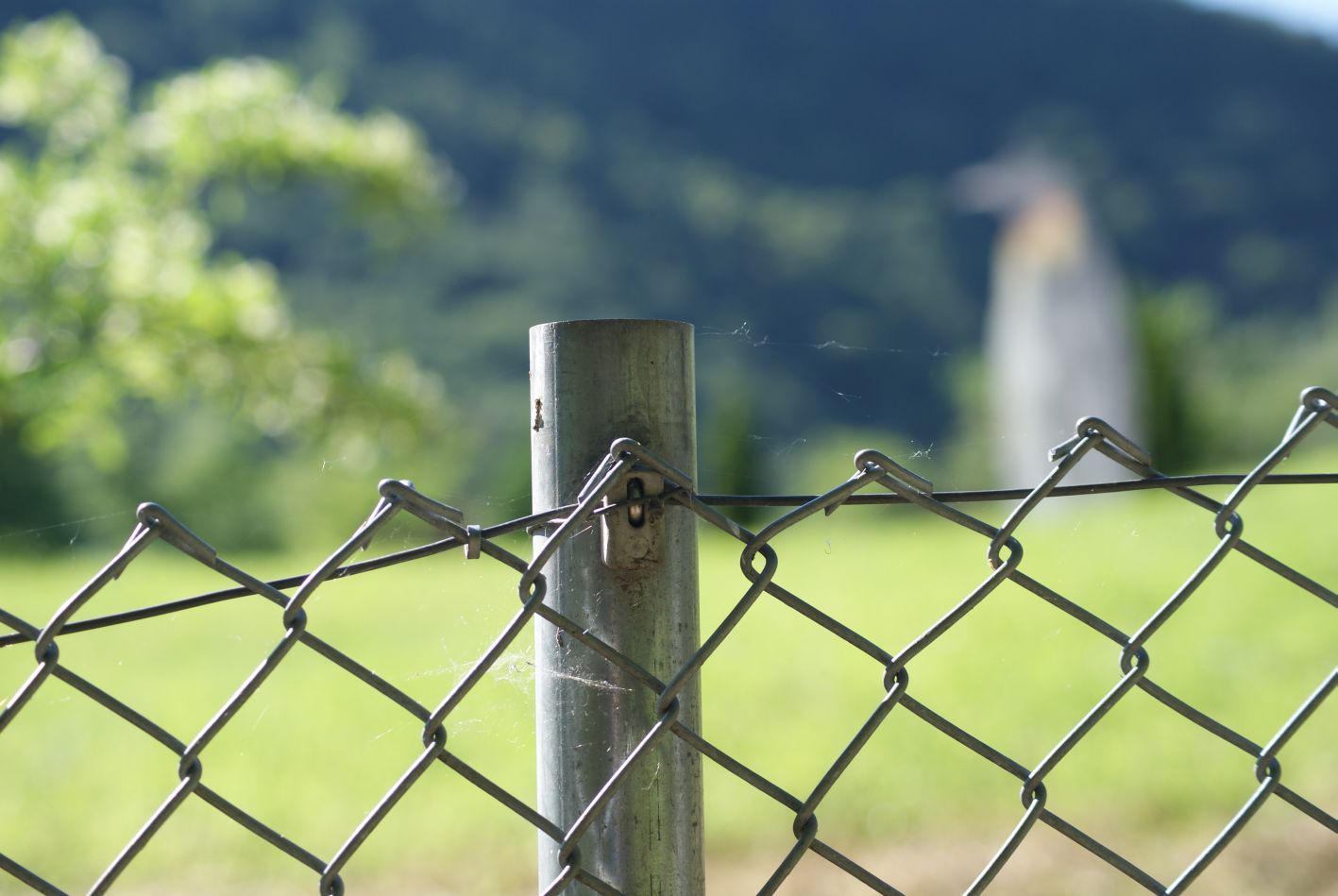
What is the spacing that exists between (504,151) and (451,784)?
50.0 metres

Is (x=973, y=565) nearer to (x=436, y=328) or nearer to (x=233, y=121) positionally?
(x=233, y=121)

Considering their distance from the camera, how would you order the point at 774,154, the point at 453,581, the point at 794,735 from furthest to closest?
the point at 774,154
the point at 453,581
the point at 794,735

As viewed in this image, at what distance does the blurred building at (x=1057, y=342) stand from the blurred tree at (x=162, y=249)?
10314 millimetres

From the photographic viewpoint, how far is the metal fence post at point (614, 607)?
3.06ft

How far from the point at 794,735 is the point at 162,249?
343 centimetres

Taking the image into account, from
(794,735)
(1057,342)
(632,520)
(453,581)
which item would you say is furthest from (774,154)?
(632,520)

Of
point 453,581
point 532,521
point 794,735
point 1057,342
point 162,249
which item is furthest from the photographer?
point 1057,342

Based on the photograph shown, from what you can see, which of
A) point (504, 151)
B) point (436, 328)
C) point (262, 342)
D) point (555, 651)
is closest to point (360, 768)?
point (262, 342)

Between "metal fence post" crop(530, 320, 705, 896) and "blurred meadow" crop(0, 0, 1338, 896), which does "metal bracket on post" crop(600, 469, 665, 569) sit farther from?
"blurred meadow" crop(0, 0, 1338, 896)

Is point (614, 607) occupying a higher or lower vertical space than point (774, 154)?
lower

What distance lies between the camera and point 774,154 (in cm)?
6281

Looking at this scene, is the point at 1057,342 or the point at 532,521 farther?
the point at 1057,342

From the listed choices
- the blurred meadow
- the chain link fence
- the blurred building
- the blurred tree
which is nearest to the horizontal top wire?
the chain link fence

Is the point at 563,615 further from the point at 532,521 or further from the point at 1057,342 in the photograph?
the point at 1057,342
